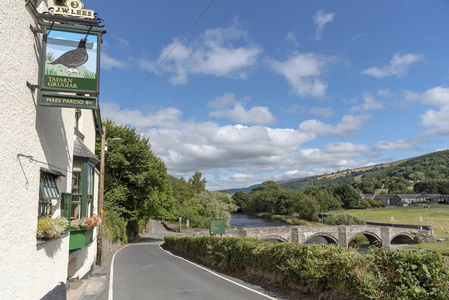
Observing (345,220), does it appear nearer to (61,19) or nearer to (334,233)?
(334,233)

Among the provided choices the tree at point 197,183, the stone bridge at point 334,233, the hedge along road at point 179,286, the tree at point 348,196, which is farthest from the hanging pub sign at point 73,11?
the tree at point 348,196

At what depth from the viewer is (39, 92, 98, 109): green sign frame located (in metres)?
6.15

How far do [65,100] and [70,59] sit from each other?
1019 mm

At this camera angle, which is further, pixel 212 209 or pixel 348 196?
pixel 348 196

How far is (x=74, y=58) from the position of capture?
663 cm

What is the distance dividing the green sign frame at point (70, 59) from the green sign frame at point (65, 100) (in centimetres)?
14

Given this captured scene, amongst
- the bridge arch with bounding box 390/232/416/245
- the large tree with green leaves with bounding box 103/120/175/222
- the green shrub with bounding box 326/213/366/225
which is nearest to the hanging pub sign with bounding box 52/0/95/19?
the large tree with green leaves with bounding box 103/120/175/222

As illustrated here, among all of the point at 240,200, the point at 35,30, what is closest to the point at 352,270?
the point at 35,30

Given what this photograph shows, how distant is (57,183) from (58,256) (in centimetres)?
200

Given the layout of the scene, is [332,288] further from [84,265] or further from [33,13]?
[84,265]

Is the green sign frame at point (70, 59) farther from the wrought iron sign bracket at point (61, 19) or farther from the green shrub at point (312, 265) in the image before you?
the green shrub at point (312, 265)

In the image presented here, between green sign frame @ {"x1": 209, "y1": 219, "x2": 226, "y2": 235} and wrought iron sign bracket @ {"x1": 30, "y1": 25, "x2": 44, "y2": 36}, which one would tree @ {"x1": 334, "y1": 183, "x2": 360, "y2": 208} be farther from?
wrought iron sign bracket @ {"x1": 30, "y1": 25, "x2": 44, "y2": 36}

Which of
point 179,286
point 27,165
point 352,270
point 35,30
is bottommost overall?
point 179,286

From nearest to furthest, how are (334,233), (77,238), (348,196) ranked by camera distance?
1. (77,238)
2. (334,233)
3. (348,196)
